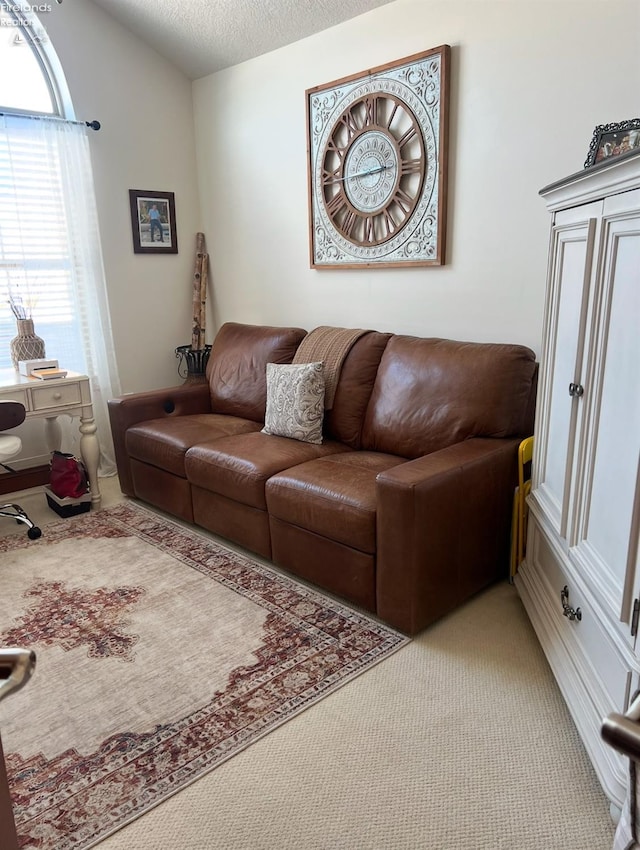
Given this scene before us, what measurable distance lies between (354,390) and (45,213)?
7.15ft

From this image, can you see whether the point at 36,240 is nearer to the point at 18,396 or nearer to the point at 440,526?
the point at 18,396

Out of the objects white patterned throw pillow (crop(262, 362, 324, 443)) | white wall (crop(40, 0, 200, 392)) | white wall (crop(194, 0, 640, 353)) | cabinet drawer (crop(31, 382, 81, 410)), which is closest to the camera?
white wall (crop(194, 0, 640, 353))

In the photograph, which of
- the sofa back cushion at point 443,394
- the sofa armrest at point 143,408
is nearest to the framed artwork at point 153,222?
the sofa armrest at point 143,408

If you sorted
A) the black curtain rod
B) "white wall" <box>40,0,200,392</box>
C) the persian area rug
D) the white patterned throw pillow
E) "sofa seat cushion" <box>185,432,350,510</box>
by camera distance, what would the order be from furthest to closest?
1. "white wall" <box>40,0,200,392</box>
2. the black curtain rod
3. the white patterned throw pillow
4. "sofa seat cushion" <box>185,432,350,510</box>
5. the persian area rug

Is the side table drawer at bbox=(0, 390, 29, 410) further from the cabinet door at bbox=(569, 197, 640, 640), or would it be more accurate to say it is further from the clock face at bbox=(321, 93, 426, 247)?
the cabinet door at bbox=(569, 197, 640, 640)

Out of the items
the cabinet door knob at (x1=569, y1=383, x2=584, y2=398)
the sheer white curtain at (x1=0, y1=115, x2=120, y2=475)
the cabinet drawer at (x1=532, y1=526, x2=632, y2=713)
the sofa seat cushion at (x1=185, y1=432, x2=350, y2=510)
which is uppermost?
the sheer white curtain at (x1=0, y1=115, x2=120, y2=475)

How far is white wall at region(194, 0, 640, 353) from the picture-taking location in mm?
2385

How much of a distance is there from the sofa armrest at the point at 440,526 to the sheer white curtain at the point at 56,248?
99.0 inches

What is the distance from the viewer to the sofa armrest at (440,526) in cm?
205

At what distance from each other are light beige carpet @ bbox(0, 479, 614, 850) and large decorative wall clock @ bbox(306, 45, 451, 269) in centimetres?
197

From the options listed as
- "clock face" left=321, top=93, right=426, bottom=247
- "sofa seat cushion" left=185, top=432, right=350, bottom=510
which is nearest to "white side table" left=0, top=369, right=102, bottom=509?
"sofa seat cushion" left=185, top=432, right=350, bottom=510

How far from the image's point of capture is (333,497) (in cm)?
230

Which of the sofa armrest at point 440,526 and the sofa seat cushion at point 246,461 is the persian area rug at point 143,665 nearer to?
the sofa armrest at point 440,526

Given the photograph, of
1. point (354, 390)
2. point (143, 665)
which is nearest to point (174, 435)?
point (354, 390)
